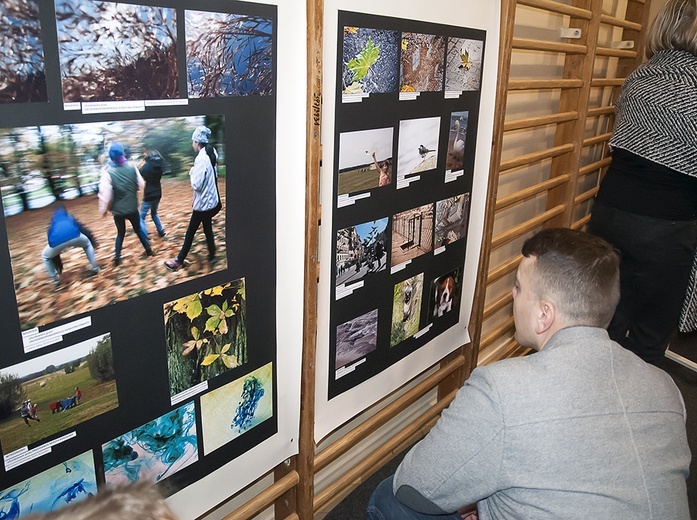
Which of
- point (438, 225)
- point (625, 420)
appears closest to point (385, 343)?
point (438, 225)

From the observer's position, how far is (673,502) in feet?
3.72

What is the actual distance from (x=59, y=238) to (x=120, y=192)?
14 cm

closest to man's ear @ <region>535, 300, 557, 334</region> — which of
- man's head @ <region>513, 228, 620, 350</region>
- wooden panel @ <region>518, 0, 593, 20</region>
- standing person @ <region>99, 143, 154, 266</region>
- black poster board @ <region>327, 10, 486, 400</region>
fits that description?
man's head @ <region>513, 228, 620, 350</region>

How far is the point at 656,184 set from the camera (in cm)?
237

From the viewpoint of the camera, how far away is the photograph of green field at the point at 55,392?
41.3 inches

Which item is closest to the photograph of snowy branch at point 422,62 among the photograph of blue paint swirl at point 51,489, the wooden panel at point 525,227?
the wooden panel at point 525,227

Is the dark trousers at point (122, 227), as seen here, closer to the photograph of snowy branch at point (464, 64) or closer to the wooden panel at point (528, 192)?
the photograph of snowy branch at point (464, 64)

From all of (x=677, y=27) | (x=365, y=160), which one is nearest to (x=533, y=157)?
(x=677, y=27)

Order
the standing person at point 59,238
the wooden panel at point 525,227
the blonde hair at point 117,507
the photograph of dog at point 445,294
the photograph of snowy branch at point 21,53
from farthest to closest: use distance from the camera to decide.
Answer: the wooden panel at point 525,227 → the photograph of dog at point 445,294 → the standing person at point 59,238 → the photograph of snowy branch at point 21,53 → the blonde hair at point 117,507

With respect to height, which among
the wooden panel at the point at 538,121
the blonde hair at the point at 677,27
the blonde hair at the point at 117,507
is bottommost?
the blonde hair at the point at 117,507

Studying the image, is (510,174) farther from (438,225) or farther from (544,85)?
(438,225)

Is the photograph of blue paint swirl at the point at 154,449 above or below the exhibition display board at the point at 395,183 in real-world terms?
below

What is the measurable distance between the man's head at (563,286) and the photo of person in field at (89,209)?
79cm

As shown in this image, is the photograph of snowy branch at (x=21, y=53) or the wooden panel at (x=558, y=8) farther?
the wooden panel at (x=558, y=8)
